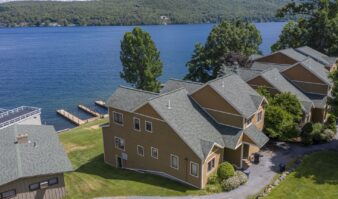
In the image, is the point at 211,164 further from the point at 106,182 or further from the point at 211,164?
the point at 106,182

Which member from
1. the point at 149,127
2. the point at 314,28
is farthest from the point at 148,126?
the point at 314,28

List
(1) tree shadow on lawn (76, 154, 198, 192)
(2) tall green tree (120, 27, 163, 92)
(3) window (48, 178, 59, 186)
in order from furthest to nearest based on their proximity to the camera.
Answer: (2) tall green tree (120, 27, 163, 92)
(1) tree shadow on lawn (76, 154, 198, 192)
(3) window (48, 178, 59, 186)

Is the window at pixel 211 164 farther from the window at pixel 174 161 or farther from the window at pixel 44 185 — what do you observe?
the window at pixel 44 185

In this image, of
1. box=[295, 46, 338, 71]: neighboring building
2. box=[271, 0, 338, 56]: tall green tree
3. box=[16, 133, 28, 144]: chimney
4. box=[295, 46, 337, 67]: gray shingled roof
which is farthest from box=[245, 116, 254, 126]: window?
box=[271, 0, 338, 56]: tall green tree

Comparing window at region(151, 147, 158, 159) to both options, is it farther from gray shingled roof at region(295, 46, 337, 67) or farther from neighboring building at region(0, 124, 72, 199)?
gray shingled roof at region(295, 46, 337, 67)

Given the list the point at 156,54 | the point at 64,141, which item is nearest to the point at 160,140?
the point at 64,141

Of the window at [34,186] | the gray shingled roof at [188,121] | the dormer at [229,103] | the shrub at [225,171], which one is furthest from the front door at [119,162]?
the shrub at [225,171]
